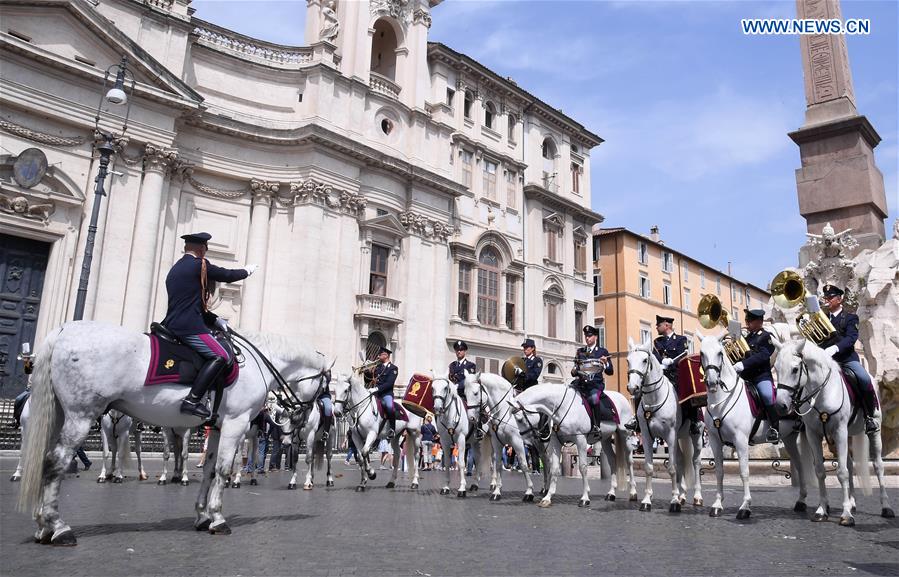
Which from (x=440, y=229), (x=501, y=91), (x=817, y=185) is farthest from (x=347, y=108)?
(x=817, y=185)

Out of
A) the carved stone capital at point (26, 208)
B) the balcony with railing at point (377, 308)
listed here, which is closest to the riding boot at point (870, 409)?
the balcony with railing at point (377, 308)

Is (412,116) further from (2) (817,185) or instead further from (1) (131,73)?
(2) (817,185)

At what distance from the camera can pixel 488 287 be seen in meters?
35.8

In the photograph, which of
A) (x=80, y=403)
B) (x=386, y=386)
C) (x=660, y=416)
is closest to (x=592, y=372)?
(x=660, y=416)

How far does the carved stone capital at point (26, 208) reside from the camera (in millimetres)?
21516

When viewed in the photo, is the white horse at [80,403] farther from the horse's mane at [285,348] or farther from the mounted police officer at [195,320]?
the horse's mane at [285,348]

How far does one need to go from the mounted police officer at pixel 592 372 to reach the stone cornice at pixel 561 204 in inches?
1107

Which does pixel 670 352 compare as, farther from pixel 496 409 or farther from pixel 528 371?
pixel 496 409

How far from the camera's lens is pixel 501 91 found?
3862 centimetres

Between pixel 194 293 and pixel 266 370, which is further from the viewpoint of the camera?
pixel 266 370

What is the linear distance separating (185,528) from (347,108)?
25595 mm

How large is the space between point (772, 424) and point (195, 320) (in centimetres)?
814

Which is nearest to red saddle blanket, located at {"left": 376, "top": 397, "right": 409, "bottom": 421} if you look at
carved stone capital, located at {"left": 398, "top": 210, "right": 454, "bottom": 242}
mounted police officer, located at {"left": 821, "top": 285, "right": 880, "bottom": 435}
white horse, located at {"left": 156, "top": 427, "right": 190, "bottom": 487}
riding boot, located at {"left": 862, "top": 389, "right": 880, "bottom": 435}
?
white horse, located at {"left": 156, "top": 427, "right": 190, "bottom": 487}

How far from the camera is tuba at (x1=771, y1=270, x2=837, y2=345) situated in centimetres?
933
